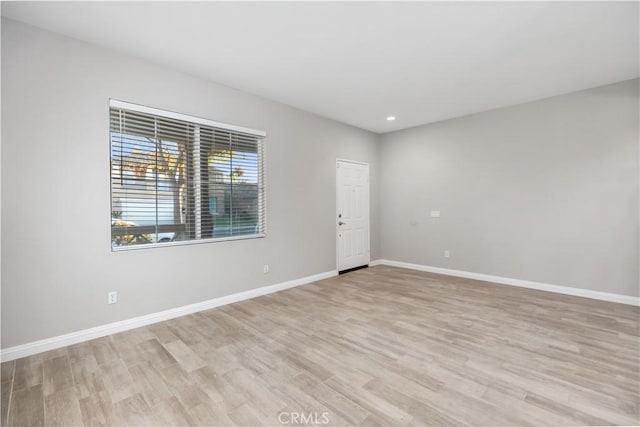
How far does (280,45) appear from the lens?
9.68 ft

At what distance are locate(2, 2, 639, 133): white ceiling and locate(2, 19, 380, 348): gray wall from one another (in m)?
0.25

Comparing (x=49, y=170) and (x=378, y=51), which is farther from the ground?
(x=378, y=51)

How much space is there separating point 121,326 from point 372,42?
12.6 feet

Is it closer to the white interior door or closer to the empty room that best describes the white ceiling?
the empty room

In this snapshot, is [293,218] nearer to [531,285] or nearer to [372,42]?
[372,42]

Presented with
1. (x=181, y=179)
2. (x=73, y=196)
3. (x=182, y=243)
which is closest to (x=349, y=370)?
(x=182, y=243)

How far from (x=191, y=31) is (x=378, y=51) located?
1.83 m

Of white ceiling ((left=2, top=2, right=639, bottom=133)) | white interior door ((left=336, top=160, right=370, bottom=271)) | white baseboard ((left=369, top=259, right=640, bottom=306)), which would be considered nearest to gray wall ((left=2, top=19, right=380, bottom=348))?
white ceiling ((left=2, top=2, right=639, bottom=133))

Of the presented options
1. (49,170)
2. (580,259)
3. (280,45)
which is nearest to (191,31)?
(280,45)

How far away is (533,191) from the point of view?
459cm

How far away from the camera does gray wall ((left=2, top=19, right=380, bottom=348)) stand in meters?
2.54

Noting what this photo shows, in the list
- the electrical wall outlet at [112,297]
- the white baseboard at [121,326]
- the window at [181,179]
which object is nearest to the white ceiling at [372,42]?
the window at [181,179]

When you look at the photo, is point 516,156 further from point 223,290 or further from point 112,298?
point 112,298

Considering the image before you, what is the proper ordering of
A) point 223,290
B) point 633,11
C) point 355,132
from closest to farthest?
point 633,11 → point 223,290 → point 355,132
